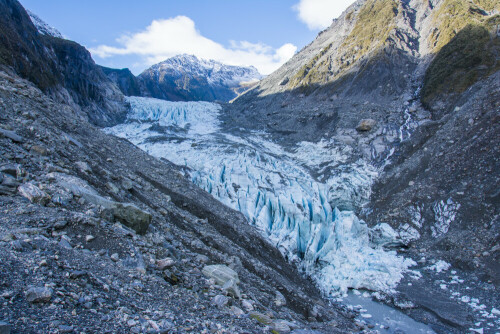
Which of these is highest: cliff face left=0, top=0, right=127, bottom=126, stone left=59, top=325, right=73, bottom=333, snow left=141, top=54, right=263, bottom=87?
snow left=141, top=54, right=263, bottom=87

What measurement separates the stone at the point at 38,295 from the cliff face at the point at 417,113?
1205 cm

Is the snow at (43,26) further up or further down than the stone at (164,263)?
further up

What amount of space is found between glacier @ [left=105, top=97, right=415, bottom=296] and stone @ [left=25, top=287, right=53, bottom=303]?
32.3 feet

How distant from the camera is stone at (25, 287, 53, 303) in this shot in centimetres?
249

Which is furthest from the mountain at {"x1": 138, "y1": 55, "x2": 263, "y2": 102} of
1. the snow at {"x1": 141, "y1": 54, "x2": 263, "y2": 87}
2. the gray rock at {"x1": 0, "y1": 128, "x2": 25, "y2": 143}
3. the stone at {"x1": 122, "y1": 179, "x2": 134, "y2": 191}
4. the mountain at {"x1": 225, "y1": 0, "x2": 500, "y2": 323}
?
the gray rock at {"x1": 0, "y1": 128, "x2": 25, "y2": 143}

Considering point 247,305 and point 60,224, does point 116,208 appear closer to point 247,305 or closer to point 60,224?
point 60,224

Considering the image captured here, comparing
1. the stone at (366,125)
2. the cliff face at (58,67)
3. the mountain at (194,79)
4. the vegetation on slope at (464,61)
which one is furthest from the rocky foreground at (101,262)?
the mountain at (194,79)

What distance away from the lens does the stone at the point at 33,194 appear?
173 inches

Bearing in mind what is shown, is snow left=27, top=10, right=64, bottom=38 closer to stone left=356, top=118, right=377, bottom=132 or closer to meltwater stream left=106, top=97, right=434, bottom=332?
meltwater stream left=106, top=97, right=434, bottom=332

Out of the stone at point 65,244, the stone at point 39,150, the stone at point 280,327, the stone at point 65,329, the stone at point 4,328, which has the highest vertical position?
the stone at point 39,150

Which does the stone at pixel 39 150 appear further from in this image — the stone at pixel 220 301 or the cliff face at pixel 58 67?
the cliff face at pixel 58 67

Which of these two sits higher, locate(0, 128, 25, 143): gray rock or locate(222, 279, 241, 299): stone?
locate(0, 128, 25, 143): gray rock

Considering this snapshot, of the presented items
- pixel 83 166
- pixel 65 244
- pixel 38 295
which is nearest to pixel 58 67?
pixel 83 166

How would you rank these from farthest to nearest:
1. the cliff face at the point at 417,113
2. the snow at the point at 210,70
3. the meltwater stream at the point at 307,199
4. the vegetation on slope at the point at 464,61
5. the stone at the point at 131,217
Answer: the snow at the point at 210,70, the vegetation on slope at the point at 464,61, the cliff face at the point at 417,113, the meltwater stream at the point at 307,199, the stone at the point at 131,217
